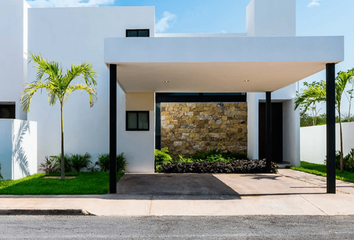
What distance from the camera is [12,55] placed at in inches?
519

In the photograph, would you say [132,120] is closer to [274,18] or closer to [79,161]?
[79,161]

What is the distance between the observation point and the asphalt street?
5254 millimetres

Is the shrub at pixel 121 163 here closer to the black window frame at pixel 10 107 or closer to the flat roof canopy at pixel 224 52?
the black window frame at pixel 10 107

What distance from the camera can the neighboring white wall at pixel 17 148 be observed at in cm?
1007

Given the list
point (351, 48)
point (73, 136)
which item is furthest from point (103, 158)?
point (351, 48)

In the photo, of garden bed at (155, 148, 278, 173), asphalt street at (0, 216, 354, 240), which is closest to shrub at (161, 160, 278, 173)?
garden bed at (155, 148, 278, 173)

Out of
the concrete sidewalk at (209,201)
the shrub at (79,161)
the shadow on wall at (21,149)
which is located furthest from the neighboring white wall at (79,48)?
the concrete sidewalk at (209,201)

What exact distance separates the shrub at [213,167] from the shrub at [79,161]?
2921 millimetres

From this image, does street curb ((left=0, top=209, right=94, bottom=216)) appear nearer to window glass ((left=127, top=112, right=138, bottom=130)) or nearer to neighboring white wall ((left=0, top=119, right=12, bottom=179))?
neighboring white wall ((left=0, top=119, right=12, bottom=179))

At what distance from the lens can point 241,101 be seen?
1536 cm

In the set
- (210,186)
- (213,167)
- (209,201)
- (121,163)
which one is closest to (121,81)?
(121,163)

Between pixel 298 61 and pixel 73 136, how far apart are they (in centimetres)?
881

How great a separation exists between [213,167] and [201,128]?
2.72 m

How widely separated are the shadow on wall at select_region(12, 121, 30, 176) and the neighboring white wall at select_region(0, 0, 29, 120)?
2295 mm
